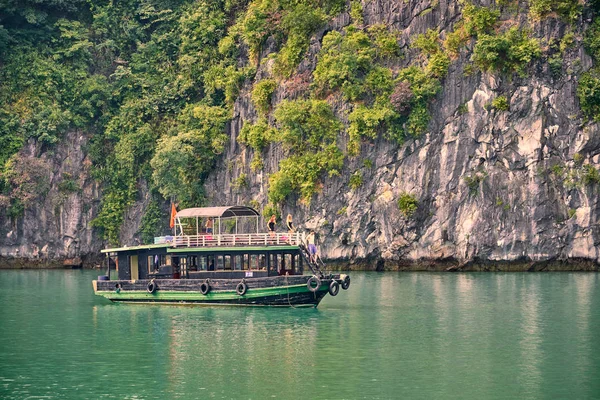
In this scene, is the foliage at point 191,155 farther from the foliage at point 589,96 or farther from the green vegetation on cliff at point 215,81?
the foliage at point 589,96

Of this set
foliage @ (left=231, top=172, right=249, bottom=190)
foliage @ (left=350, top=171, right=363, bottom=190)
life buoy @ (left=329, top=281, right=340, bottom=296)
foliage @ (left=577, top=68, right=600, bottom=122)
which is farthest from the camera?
foliage @ (left=231, top=172, right=249, bottom=190)

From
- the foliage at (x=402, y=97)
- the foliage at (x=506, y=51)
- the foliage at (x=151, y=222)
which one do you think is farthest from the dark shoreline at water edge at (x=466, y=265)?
the foliage at (x=151, y=222)

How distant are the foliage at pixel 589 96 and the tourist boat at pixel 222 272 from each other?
71.5ft

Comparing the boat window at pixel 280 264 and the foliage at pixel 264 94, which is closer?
the boat window at pixel 280 264

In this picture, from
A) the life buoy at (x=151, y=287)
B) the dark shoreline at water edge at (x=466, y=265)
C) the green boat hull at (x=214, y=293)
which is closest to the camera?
the green boat hull at (x=214, y=293)

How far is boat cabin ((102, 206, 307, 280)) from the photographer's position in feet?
141

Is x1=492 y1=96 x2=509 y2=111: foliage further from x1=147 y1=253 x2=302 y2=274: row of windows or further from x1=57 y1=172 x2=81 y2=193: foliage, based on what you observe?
x1=57 y1=172 x2=81 y2=193: foliage

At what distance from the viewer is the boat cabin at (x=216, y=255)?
4284 centimetres

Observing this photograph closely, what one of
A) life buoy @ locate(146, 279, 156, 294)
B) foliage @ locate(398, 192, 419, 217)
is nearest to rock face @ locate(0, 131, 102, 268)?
foliage @ locate(398, 192, 419, 217)

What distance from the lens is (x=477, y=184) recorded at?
200 feet

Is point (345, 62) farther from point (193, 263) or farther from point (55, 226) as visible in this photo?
point (193, 263)

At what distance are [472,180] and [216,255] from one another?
21047 mm

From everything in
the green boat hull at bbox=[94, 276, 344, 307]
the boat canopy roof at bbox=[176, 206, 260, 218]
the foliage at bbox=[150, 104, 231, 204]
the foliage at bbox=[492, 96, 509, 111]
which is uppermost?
the foliage at bbox=[492, 96, 509, 111]

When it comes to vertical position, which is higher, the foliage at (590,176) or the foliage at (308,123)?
the foliage at (308,123)
